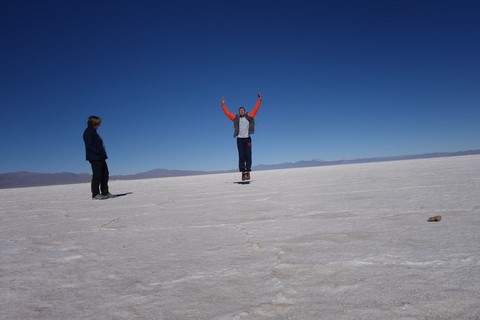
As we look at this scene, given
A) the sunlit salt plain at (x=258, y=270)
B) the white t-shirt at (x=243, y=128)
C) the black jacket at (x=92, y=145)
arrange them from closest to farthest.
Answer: the sunlit salt plain at (x=258, y=270), the black jacket at (x=92, y=145), the white t-shirt at (x=243, y=128)

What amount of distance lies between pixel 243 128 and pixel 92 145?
2.85 metres

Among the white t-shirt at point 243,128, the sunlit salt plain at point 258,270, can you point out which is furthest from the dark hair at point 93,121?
the sunlit salt plain at point 258,270

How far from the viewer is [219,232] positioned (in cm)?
175

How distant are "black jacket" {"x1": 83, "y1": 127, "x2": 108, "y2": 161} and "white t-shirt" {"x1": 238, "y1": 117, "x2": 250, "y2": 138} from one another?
2671mm

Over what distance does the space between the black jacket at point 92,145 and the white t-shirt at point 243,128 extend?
2671 mm

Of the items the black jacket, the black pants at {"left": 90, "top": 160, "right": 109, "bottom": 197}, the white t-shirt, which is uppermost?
the white t-shirt

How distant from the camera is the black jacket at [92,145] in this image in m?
5.05

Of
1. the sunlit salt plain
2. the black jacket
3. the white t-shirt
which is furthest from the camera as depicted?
the white t-shirt

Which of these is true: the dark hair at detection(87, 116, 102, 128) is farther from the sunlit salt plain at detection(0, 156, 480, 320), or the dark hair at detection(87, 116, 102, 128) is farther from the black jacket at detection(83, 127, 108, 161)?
the sunlit salt plain at detection(0, 156, 480, 320)

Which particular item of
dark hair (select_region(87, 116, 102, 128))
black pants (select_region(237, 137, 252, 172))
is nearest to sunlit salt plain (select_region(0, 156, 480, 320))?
dark hair (select_region(87, 116, 102, 128))

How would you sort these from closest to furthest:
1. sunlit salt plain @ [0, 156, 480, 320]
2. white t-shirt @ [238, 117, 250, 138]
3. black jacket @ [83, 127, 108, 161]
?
sunlit salt plain @ [0, 156, 480, 320]
black jacket @ [83, 127, 108, 161]
white t-shirt @ [238, 117, 250, 138]

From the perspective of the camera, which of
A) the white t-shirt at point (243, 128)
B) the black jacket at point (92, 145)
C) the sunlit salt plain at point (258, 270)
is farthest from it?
the white t-shirt at point (243, 128)

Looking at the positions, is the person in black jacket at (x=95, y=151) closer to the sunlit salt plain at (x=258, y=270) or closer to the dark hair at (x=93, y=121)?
the dark hair at (x=93, y=121)

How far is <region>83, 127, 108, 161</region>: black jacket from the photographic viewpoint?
505 cm
